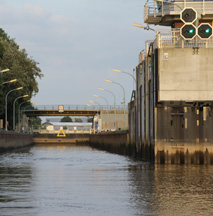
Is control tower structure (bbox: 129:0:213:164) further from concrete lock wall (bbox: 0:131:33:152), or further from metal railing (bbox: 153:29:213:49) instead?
concrete lock wall (bbox: 0:131:33:152)

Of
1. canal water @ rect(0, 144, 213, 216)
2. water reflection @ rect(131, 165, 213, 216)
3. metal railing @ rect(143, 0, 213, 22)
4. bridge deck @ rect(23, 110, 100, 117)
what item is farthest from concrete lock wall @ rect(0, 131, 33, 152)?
bridge deck @ rect(23, 110, 100, 117)

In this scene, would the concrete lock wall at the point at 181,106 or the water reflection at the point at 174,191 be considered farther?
the concrete lock wall at the point at 181,106

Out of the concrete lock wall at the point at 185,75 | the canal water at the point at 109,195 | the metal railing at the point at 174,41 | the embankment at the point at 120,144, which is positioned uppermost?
the metal railing at the point at 174,41

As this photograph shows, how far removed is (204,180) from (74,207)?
1149cm

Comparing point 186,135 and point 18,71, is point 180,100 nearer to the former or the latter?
point 186,135

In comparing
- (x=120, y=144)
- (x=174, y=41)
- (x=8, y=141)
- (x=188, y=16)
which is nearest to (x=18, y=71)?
(x=8, y=141)

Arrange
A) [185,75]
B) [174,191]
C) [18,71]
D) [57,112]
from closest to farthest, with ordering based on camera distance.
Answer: [174,191] < [185,75] < [18,71] < [57,112]

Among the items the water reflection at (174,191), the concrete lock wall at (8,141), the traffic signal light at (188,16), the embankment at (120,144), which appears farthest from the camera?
the concrete lock wall at (8,141)

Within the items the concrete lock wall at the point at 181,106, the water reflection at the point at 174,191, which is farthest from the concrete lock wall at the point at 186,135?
the water reflection at the point at 174,191

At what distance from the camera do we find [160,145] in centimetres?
4250

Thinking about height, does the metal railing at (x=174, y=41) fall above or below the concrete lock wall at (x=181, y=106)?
above

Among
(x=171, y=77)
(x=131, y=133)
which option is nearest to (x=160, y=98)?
(x=171, y=77)

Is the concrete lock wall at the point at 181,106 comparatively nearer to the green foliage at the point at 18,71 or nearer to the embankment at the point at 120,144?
the embankment at the point at 120,144

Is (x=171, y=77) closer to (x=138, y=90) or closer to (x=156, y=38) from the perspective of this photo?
(x=156, y=38)
